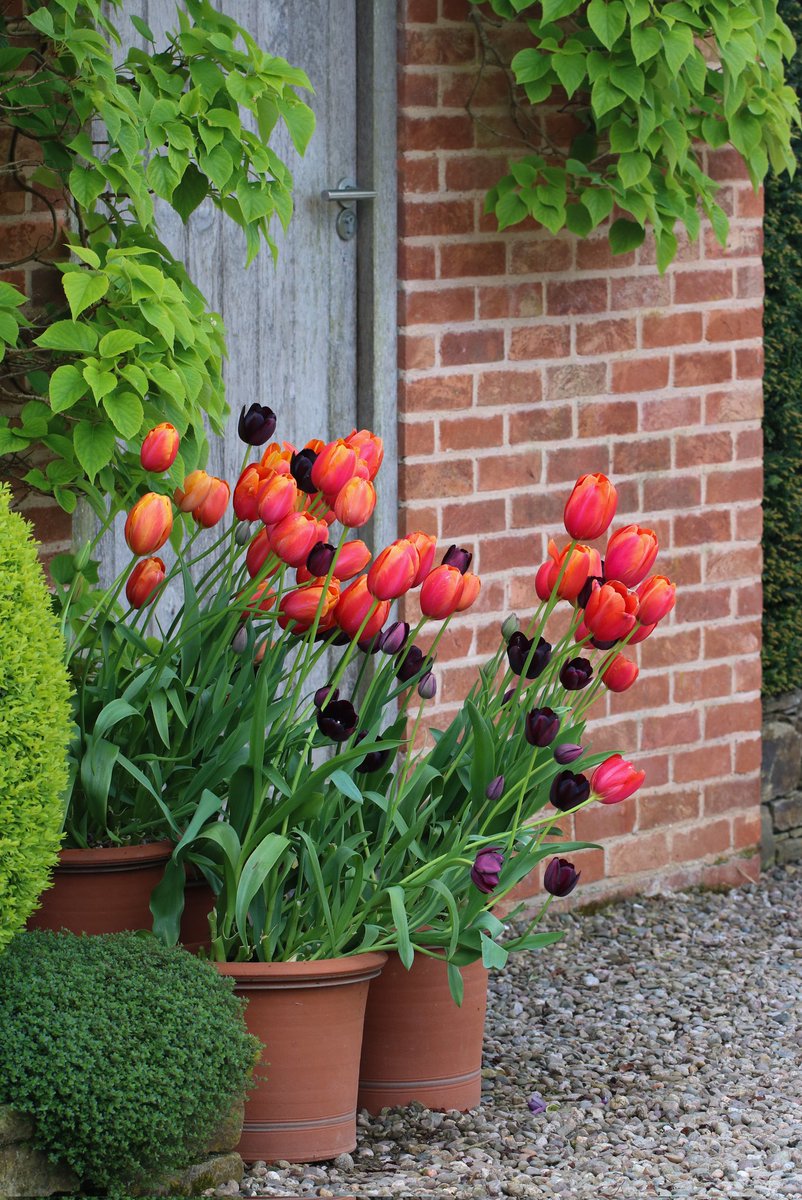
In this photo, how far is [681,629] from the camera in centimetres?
491

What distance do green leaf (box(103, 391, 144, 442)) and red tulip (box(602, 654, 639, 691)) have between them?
923 mm

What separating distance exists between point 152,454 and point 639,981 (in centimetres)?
202

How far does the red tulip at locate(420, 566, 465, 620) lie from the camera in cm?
285

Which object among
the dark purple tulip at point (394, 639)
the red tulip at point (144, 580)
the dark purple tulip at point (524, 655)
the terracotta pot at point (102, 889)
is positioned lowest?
the terracotta pot at point (102, 889)

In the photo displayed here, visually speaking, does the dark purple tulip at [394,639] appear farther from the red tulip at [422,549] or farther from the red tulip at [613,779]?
the red tulip at [613,779]

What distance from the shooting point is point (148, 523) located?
2869mm

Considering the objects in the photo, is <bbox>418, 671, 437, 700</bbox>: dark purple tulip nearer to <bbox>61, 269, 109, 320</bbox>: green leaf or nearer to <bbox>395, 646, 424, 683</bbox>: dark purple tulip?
<bbox>395, 646, 424, 683</bbox>: dark purple tulip

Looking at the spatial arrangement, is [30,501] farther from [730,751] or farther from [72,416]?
[730,751]

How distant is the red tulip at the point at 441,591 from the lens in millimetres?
2848

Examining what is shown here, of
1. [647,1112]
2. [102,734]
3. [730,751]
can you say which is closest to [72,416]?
[102,734]

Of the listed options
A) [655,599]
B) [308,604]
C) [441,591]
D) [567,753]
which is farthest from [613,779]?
[308,604]

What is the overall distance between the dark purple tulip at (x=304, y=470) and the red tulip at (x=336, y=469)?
115mm

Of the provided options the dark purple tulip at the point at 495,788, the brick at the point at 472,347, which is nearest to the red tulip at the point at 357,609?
the dark purple tulip at the point at 495,788

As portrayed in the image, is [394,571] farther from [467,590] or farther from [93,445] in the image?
[93,445]
